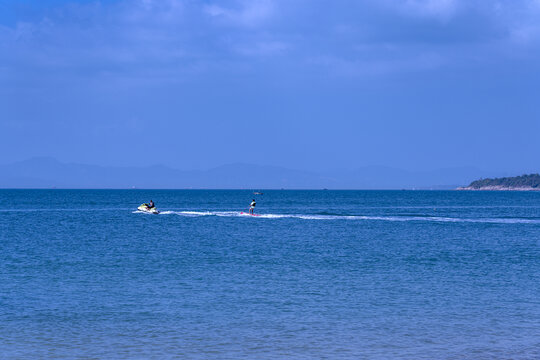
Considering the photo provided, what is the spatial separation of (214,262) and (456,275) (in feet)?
49.3

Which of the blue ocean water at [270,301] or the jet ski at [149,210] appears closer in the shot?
the blue ocean water at [270,301]

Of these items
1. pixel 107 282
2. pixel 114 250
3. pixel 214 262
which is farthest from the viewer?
pixel 114 250

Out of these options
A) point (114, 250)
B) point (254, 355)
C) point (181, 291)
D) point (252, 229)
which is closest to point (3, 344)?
point (254, 355)

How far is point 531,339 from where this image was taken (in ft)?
67.7

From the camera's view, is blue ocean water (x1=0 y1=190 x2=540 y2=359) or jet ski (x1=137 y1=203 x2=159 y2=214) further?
jet ski (x1=137 y1=203 x2=159 y2=214)

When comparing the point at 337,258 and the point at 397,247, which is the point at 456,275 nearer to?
the point at 337,258

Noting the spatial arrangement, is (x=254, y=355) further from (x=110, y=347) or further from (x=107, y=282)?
(x=107, y=282)

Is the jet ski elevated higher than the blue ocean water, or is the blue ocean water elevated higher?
the jet ski

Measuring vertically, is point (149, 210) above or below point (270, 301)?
above

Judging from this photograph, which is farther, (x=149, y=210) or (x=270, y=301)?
(x=149, y=210)

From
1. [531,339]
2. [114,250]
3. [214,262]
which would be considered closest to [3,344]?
[531,339]

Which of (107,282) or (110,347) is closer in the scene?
(110,347)

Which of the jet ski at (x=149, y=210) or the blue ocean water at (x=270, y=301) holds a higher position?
the jet ski at (x=149, y=210)

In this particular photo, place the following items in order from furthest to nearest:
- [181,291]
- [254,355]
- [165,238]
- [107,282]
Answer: [165,238]
[107,282]
[181,291]
[254,355]
